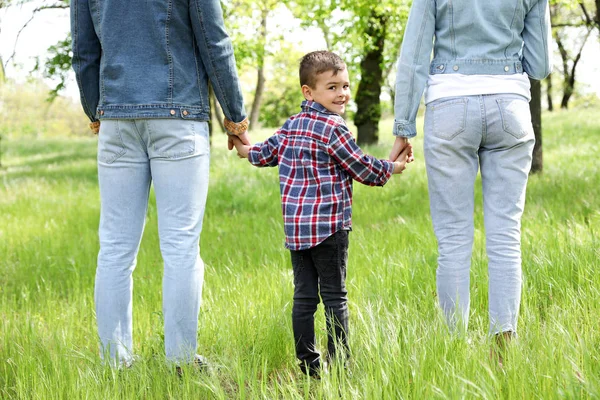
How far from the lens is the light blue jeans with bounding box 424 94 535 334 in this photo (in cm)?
277

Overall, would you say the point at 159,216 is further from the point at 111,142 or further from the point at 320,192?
the point at 320,192

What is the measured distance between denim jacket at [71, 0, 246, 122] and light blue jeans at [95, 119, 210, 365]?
10cm

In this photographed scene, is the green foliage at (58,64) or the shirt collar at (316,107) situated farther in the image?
the green foliage at (58,64)

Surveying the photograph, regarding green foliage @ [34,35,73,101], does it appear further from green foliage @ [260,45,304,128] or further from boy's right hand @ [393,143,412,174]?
green foliage @ [260,45,304,128]

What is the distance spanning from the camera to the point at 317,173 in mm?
2770

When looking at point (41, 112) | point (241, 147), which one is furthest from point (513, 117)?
point (41, 112)

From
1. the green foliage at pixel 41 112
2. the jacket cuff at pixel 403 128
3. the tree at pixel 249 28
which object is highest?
the tree at pixel 249 28

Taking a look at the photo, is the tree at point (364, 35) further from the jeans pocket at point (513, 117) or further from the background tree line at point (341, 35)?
the jeans pocket at point (513, 117)

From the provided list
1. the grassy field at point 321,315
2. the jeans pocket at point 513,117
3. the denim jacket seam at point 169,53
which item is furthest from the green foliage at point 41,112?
the jeans pocket at point 513,117

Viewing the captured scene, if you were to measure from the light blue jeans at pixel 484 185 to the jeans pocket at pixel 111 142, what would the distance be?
1513mm

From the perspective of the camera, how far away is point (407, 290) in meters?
3.60

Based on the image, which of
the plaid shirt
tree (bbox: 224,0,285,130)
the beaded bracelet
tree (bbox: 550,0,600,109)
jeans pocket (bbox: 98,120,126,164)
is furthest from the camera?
tree (bbox: 550,0,600,109)

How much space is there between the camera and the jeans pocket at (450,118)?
2766mm

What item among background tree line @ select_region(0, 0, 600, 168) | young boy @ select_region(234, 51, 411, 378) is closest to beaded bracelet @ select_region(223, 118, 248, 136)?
young boy @ select_region(234, 51, 411, 378)
